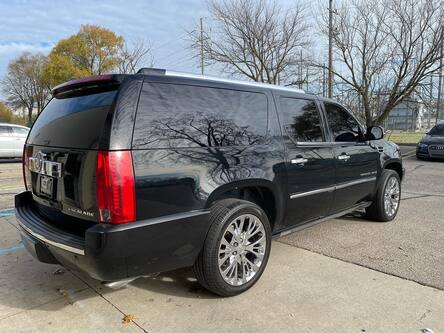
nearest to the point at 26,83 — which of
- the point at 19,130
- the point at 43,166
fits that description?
the point at 19,130

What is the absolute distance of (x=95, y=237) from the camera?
99.5 inches

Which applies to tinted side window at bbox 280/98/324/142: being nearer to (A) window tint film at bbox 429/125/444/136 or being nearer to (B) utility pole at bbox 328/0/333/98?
(A) window tint film at bbox 429/125/444/136

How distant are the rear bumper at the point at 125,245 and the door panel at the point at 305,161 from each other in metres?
1.26

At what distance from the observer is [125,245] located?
2.58 metres

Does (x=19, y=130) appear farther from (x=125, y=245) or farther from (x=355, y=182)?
(x=125, y=245)

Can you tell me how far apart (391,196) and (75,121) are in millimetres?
4673

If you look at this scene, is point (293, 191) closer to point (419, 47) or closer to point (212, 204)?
point (212, 204)

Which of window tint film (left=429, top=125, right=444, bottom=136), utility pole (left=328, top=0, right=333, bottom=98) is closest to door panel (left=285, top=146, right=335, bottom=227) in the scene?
window tint film (left=429, top=125, right=444, bottom=136)

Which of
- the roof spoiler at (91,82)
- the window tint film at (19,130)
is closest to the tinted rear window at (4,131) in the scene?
the window tint film at (19,130)

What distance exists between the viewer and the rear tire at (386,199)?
5461 mm

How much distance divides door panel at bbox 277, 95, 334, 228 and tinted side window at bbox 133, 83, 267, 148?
0.41m

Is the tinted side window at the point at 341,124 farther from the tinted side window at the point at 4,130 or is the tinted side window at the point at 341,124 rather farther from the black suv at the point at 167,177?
the tinted side window at the point at 4,130

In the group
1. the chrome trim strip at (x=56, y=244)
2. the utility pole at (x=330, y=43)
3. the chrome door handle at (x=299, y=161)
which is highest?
the utility pole at (x=330, y=43)

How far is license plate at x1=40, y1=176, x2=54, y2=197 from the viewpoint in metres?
3.09
